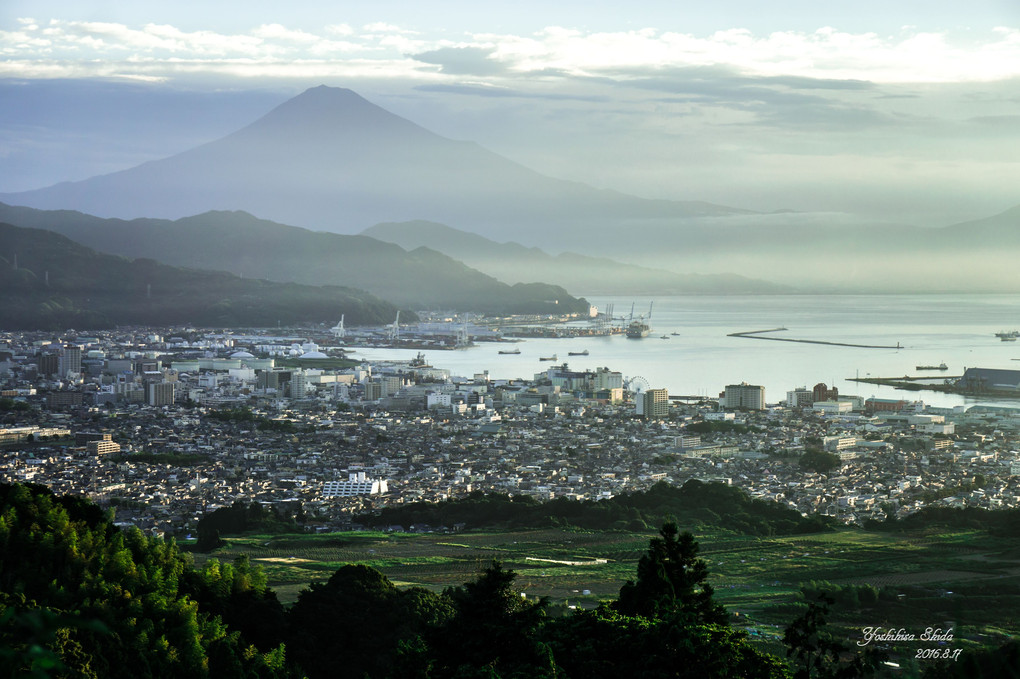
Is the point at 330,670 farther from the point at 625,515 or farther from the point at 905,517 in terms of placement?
the point at 905,517

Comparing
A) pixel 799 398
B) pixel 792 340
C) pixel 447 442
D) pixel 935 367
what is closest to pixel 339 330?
pixel 792 340

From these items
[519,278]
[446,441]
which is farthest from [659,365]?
[519,278]

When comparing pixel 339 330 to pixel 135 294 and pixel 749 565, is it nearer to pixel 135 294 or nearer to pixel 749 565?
pixel 135 294

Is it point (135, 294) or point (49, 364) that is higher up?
point (135, 294)

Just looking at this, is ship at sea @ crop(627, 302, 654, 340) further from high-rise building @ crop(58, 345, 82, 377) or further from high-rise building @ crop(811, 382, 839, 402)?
high-rise building @ crop(58, 345, 82, 377)

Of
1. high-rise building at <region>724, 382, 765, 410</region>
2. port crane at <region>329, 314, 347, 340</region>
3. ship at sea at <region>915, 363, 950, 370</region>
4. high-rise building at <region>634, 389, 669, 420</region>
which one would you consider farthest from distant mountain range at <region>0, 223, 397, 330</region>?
high-rise building at <region>724, 382, 765, 410</region>

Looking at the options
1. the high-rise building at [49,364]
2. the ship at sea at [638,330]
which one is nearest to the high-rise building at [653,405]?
the high-rise building at [49,364]

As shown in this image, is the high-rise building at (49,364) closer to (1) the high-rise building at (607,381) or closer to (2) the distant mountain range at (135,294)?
(2) the distant mountain range at (135,294)
